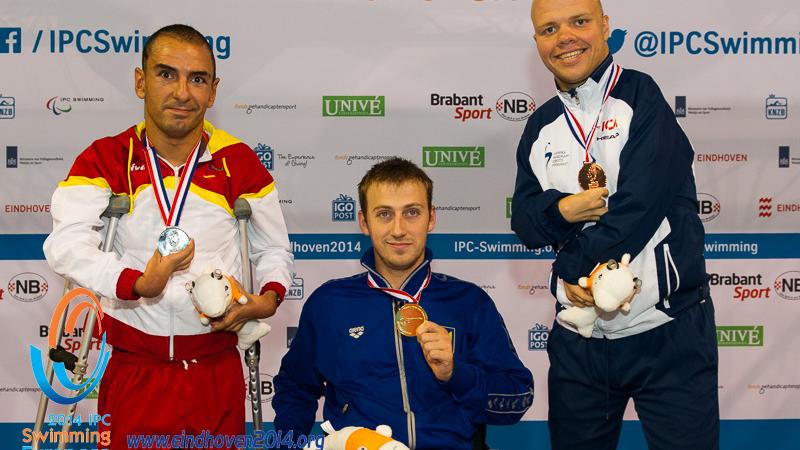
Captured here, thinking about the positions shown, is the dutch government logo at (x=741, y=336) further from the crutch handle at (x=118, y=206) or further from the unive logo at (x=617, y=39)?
the crutch handle at (x=118, y=206)

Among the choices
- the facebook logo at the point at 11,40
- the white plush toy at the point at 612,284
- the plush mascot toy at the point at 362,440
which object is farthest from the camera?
the facebook logo at the point at 11,40

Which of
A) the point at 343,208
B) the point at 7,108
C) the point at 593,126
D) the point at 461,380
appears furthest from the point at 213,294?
the point at 7,108

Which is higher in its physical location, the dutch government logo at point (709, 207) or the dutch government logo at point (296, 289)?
the dutch government logo at point (709, 207)

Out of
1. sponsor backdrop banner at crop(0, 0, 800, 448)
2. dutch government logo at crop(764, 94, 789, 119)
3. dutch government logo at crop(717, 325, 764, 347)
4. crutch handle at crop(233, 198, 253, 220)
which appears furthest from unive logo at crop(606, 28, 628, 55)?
crutch handle at crop(233, 198, 253, 220)

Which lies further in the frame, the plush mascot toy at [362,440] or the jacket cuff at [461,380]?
the jacket cuff at [461,380]

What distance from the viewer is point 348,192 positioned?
5.20 metres

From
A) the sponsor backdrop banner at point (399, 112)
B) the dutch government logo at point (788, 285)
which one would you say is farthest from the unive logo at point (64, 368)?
the dutch government logo at point (788, 285)

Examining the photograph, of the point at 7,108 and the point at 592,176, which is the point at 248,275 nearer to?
the point at 592,176

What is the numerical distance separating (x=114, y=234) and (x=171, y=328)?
389 millimetres

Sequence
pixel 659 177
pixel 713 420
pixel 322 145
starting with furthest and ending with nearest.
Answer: pixel 322 145
pixel 713 420
pixel 659 177

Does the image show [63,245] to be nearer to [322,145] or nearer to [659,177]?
[659,177]

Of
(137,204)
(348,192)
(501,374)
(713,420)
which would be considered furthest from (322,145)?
(713,420)

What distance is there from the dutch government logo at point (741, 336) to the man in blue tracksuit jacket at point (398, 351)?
269cm

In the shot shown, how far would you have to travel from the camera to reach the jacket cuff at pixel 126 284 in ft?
9.53
